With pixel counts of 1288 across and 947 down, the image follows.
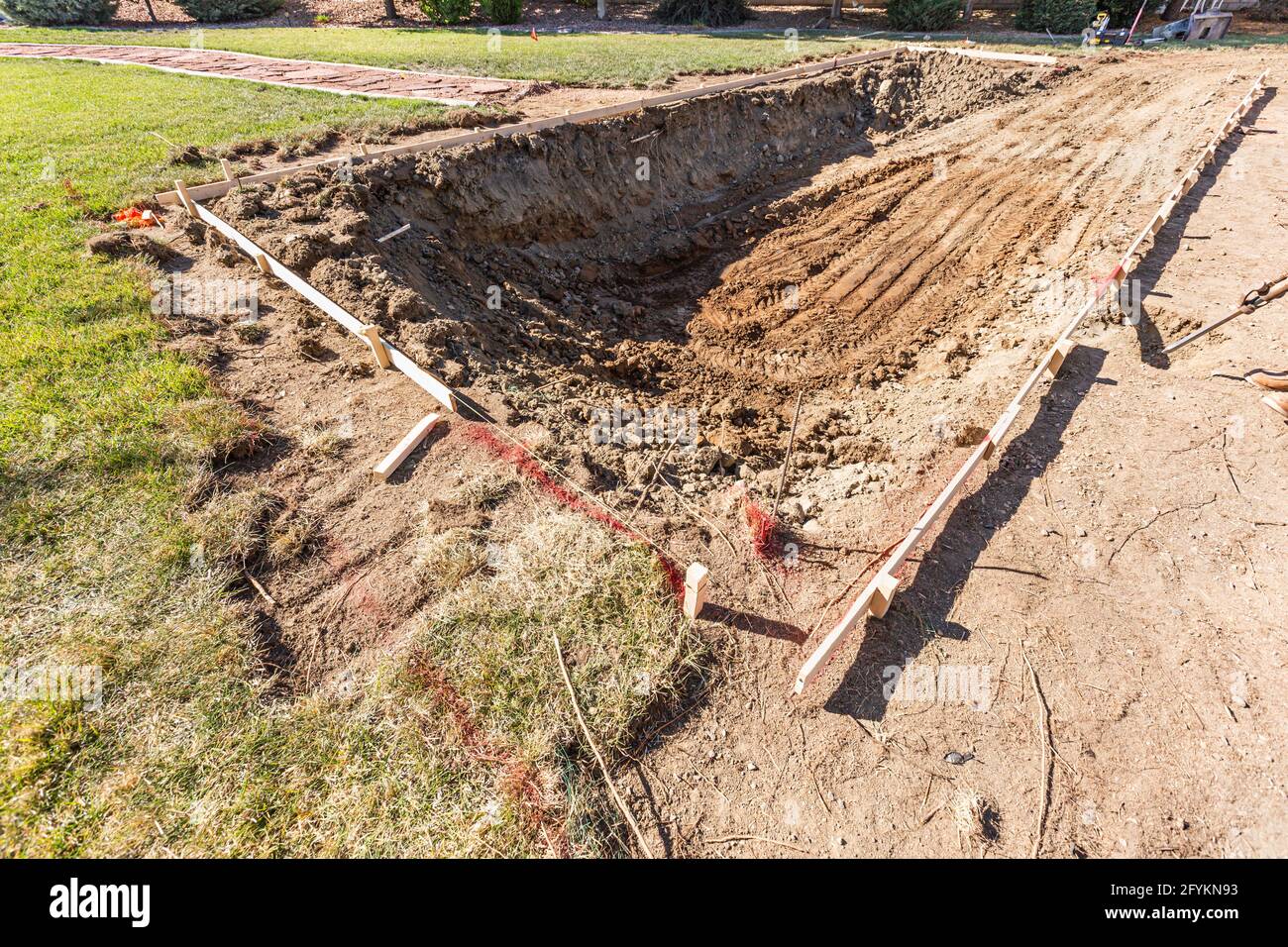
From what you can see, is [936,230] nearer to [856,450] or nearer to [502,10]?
[856,450]

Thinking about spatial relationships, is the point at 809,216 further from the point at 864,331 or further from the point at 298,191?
the point at 298,191

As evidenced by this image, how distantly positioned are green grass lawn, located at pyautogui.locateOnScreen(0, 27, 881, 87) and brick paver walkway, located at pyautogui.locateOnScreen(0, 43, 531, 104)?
79 cm

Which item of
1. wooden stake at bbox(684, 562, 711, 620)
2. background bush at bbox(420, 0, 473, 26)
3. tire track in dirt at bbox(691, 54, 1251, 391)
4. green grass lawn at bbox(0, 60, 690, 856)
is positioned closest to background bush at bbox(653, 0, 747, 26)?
background bush at bbox(420, 0, 473, 26)

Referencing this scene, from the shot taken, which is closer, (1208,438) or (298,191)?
(1208,438)

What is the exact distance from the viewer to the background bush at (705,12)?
69.8ft

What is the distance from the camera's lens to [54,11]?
20.9m

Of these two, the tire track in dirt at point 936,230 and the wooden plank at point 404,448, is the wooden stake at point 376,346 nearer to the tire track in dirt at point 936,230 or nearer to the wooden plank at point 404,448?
the wooden plank at point 404,448

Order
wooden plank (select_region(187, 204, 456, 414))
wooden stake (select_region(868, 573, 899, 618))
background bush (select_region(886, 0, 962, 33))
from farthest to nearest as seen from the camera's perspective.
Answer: background bush (select_region(886, 0, 962, 33)) → wooden plank (select_region(187, 204, 456, 414)) → wooden stake (select_region(868, 573, 899, 618))

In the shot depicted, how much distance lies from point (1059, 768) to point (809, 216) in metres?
10.2

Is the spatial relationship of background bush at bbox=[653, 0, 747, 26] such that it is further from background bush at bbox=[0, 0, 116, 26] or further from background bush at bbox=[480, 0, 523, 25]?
background bush at bbox=[0, 0, 116, 26]

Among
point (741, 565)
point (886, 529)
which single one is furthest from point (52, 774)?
point (886, 529)

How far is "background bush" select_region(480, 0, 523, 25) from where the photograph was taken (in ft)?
69.0

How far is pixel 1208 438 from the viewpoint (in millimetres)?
5473

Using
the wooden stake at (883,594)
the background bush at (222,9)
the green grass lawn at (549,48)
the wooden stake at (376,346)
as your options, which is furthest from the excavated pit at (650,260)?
the background bush at (222,9)
